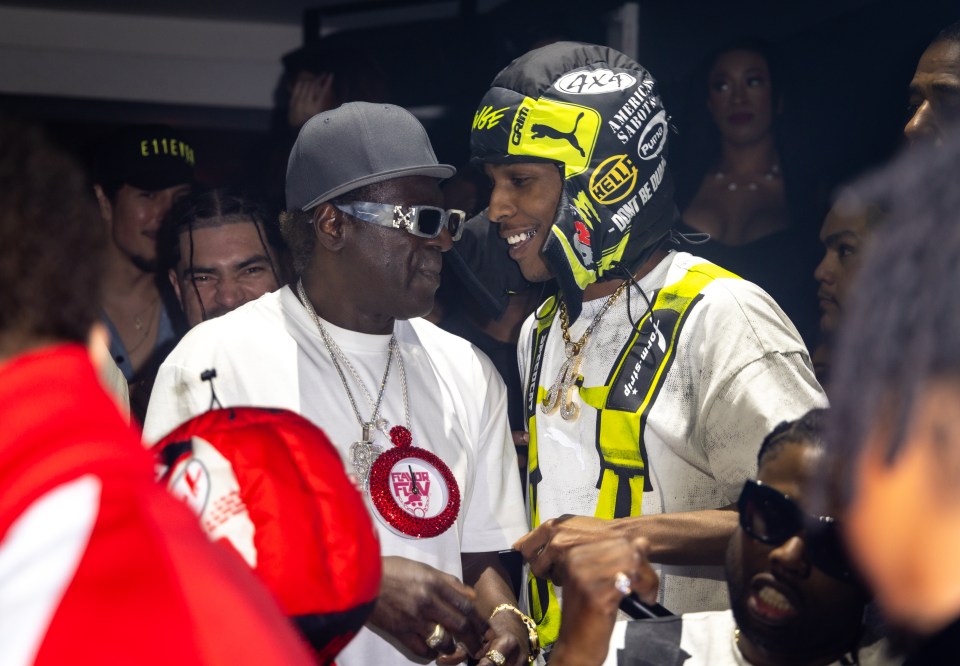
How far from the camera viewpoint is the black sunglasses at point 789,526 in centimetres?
193

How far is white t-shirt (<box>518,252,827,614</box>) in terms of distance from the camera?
245 cm

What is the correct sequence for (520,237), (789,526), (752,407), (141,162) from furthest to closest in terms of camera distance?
(141,162) < (520,237) < (752,407) < (789,526)

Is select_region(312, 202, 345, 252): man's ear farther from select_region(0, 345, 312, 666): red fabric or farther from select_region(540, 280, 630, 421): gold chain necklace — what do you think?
select_region(0, 345, 312, 666): red fabric

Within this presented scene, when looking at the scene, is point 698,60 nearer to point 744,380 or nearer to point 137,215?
point 137,215

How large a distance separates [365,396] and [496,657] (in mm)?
727

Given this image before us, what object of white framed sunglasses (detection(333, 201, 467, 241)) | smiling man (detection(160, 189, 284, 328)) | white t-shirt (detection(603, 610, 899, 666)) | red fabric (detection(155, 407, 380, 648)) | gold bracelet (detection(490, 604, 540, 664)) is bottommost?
gold bracelet (detection(490, 604, 540, 664))

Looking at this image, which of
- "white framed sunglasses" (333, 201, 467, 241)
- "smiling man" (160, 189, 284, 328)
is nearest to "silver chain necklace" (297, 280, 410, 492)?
"white framed sunglasses" (333, 201, 467, 241)

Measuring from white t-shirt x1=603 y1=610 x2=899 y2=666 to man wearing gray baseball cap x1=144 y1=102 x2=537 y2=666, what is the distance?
371 millimetres

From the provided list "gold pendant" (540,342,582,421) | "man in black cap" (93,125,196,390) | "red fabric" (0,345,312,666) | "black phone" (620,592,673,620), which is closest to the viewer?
"red fabric" (0,345,312,666)

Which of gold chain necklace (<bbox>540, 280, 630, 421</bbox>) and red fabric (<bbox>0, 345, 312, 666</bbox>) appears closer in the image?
red fabric (<bbox>0, 345, 312, 666</bbox>)

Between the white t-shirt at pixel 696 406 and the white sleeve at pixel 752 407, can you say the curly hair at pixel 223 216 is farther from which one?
the white sleeve at pixel 752 407

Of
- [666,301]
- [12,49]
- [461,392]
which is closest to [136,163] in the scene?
[461,392]

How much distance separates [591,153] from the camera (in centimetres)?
295

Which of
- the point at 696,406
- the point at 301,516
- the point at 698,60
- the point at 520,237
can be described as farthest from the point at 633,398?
the point at 698,60
